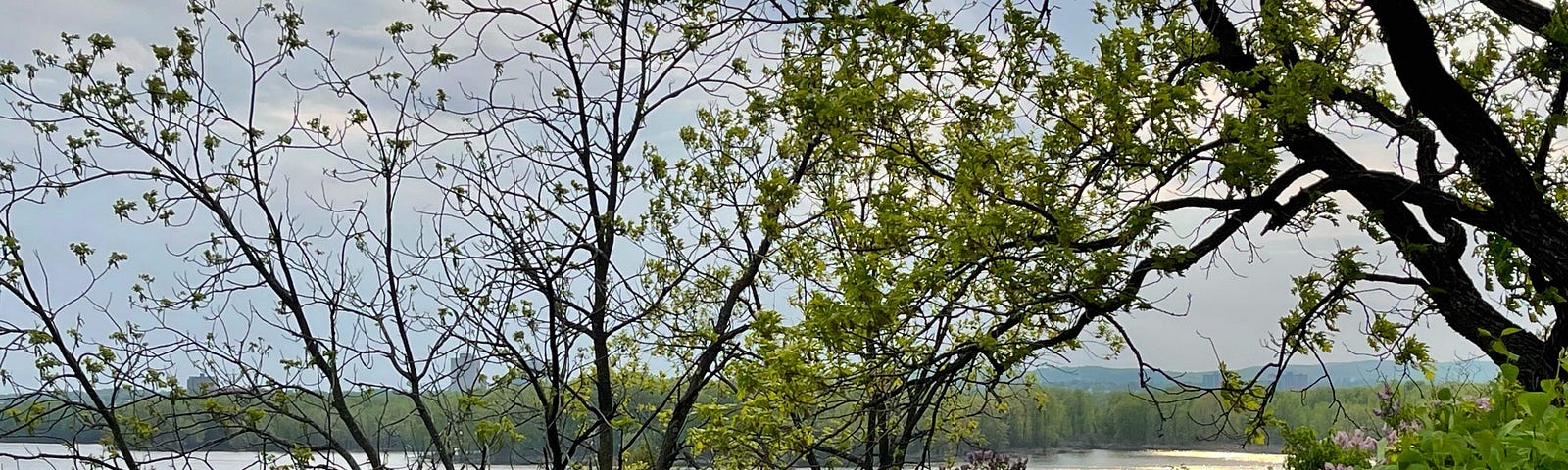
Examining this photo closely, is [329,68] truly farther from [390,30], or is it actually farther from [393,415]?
[393,415]

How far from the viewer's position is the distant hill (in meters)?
3.39

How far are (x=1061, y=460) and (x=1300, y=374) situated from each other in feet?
6.19

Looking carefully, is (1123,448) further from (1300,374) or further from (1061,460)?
(1300,374)

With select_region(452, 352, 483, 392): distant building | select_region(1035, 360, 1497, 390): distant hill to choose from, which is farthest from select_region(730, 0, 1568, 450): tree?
select_region(452, 352, 483, 392): distant building

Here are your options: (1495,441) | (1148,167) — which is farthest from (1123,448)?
(1495,441)

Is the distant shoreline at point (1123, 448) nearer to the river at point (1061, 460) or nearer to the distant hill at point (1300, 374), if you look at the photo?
the river at point (1061, 460)

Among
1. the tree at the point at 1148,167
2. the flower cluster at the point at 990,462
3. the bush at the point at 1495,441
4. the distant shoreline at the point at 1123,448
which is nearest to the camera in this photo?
the bush at the point at 1495,441

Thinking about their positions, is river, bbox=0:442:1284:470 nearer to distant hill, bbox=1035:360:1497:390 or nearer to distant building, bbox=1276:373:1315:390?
distant hill, bbox=1035:360:1497:390

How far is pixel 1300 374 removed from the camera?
356 cm

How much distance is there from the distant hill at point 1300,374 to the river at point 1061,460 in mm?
1042

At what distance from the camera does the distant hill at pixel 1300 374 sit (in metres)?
3.39

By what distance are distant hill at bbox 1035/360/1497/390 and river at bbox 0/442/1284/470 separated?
104 cm

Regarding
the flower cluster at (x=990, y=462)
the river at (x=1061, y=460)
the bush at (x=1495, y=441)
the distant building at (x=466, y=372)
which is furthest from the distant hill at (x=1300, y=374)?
the bush at (x=1495, y=441)

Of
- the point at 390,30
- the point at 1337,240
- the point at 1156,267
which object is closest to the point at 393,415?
the point at 390,30
